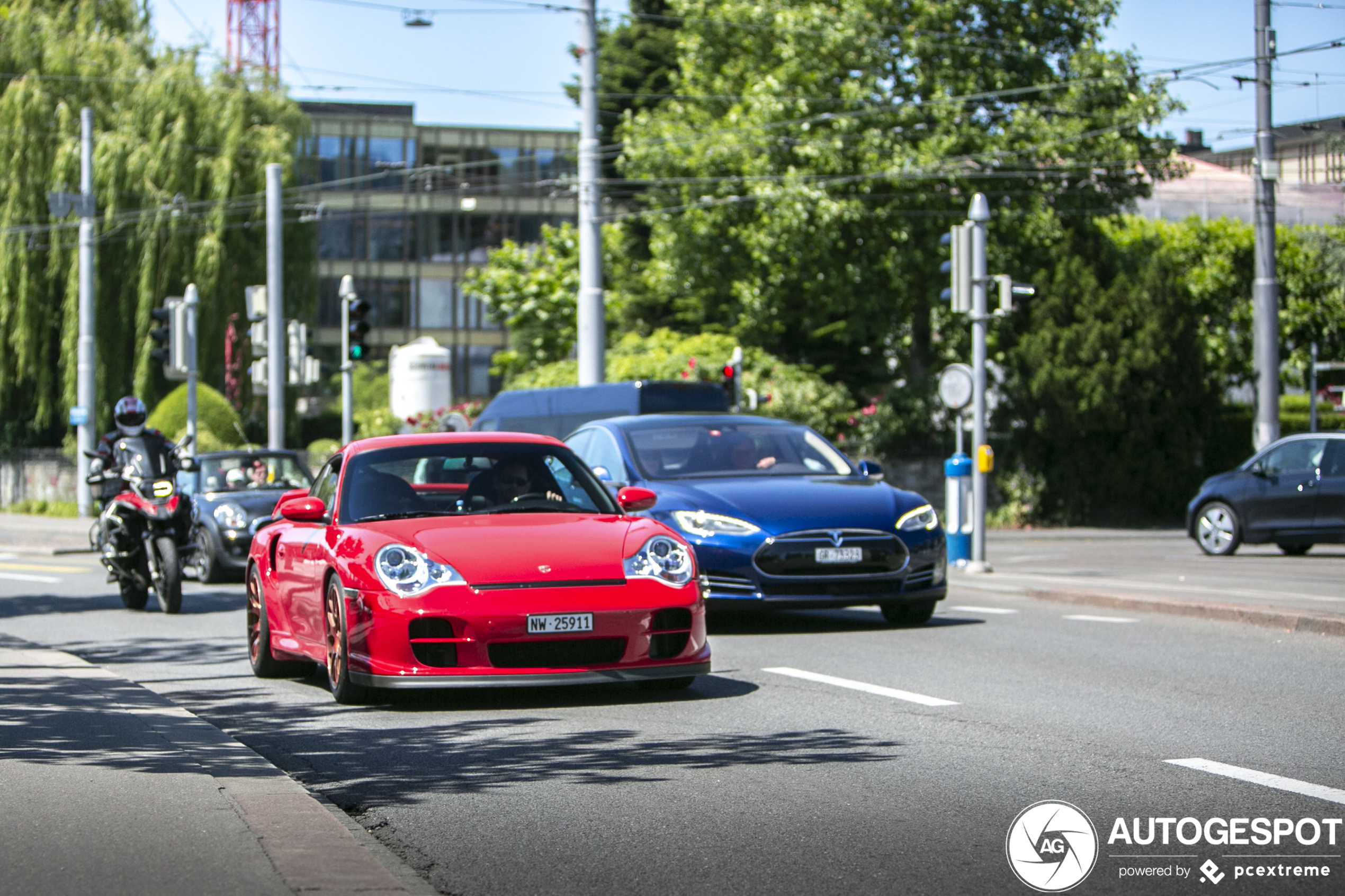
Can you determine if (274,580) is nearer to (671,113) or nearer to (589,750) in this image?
(589,750)

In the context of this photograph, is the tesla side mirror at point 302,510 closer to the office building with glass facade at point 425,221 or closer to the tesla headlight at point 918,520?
the tesla headlight at point 918,520

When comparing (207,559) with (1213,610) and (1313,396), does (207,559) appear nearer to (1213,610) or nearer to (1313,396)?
(1213,610)

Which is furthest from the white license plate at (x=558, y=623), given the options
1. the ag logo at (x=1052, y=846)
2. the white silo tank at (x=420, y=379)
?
the white silo tank at (x=420, y=379)

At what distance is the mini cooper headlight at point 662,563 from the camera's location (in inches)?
340

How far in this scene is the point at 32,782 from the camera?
6.48 meters

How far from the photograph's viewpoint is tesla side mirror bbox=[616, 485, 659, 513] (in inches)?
380

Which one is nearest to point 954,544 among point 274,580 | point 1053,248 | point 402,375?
point 274,580

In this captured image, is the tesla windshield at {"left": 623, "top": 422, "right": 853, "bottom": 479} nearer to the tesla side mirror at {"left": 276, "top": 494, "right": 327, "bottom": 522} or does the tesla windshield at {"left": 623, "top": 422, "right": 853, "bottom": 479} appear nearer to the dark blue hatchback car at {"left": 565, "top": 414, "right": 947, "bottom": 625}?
the dark blue hatchback car at {"left": 565, "top": 414, "right": 947, "bottom": 625}

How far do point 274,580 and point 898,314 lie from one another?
91.5ft

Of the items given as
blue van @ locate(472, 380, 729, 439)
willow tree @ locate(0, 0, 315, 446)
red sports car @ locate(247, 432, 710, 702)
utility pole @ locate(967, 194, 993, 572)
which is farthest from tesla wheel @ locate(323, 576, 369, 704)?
willow tree @ locate(0, 0, 315, 446)

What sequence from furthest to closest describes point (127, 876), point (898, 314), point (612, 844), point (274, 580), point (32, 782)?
point (898, 314), point (274, 580), point (32, 782), point (612, 844), point (127, 876)

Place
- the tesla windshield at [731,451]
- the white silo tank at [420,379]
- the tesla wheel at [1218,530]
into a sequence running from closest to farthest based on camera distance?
the tesla windshield at [731,451]
the tesla wheel at [1218,530]
the white silo tank at [420,379]

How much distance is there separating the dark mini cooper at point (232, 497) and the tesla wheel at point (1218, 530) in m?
11.6

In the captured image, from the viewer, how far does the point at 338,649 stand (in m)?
8.78
